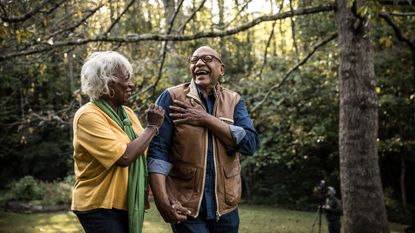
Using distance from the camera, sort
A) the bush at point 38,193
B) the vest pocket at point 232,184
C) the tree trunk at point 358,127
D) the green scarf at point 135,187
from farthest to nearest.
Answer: the bush at point 38,193 → the tree trunk at point 358,127 → the vest pocket at point 232,184 → the green scarf at point 135,187

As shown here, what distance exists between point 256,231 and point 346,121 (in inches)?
237

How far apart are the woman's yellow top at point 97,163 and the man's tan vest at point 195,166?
1.04 ft

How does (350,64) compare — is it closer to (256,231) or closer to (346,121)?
(346,121)

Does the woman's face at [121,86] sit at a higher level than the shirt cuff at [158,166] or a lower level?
higher

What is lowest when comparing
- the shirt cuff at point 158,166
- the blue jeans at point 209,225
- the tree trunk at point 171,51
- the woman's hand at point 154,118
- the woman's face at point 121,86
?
the blue jeans at point 209,225

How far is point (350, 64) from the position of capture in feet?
17.0

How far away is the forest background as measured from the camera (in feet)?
17.5

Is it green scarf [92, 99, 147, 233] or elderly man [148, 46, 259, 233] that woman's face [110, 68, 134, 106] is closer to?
green scarf [92, 99, 147, 233]

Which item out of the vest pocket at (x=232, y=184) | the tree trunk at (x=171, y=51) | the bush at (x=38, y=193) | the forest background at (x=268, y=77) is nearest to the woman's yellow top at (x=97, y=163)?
the vest pocket at (x=232, y=184)

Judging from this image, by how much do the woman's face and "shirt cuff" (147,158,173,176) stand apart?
372mm

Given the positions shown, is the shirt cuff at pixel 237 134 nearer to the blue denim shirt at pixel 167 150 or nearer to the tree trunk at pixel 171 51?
the blue denim shirt at pixel 167 150

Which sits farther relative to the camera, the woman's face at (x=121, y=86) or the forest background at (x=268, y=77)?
the forest background at (x=268, y=77)

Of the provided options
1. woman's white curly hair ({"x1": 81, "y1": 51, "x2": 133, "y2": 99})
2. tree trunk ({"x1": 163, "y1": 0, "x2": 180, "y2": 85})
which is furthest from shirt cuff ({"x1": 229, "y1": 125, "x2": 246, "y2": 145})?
tree trunk ({"x1": 163, "y1": 0, "x2": 180, "y2": 85})

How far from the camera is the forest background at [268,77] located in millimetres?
5344
